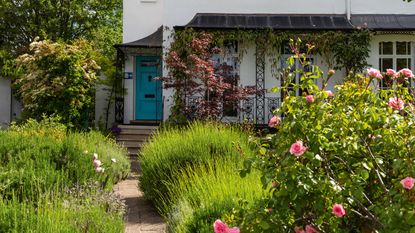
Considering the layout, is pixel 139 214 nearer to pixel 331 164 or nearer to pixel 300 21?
pixel 331 164

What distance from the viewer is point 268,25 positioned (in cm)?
1298

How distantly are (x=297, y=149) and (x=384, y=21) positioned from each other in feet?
39.7

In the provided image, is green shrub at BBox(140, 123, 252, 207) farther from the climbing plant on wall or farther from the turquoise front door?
the turquoise front door

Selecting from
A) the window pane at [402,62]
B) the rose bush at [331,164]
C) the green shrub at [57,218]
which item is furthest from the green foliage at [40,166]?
the window pane at [402,62]

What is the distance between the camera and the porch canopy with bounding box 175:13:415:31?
12781 millimetres

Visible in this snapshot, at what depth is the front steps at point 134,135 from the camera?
12.9 metres

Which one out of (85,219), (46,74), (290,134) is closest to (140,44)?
(46,74)

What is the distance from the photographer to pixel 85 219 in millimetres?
3584

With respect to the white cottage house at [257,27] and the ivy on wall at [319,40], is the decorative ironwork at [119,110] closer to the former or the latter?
the white cottage house at [257,27]

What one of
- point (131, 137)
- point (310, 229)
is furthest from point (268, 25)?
point (310, 229)

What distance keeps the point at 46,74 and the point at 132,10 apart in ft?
12.2

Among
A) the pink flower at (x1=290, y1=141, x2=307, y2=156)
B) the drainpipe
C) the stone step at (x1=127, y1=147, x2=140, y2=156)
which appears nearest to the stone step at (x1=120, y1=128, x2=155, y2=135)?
the stone step at (x1=127, y1=147, x2=140, y2=156)

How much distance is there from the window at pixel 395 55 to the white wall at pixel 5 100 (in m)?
12.9

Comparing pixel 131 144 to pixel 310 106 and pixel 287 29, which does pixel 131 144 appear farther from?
pixel 310 106
